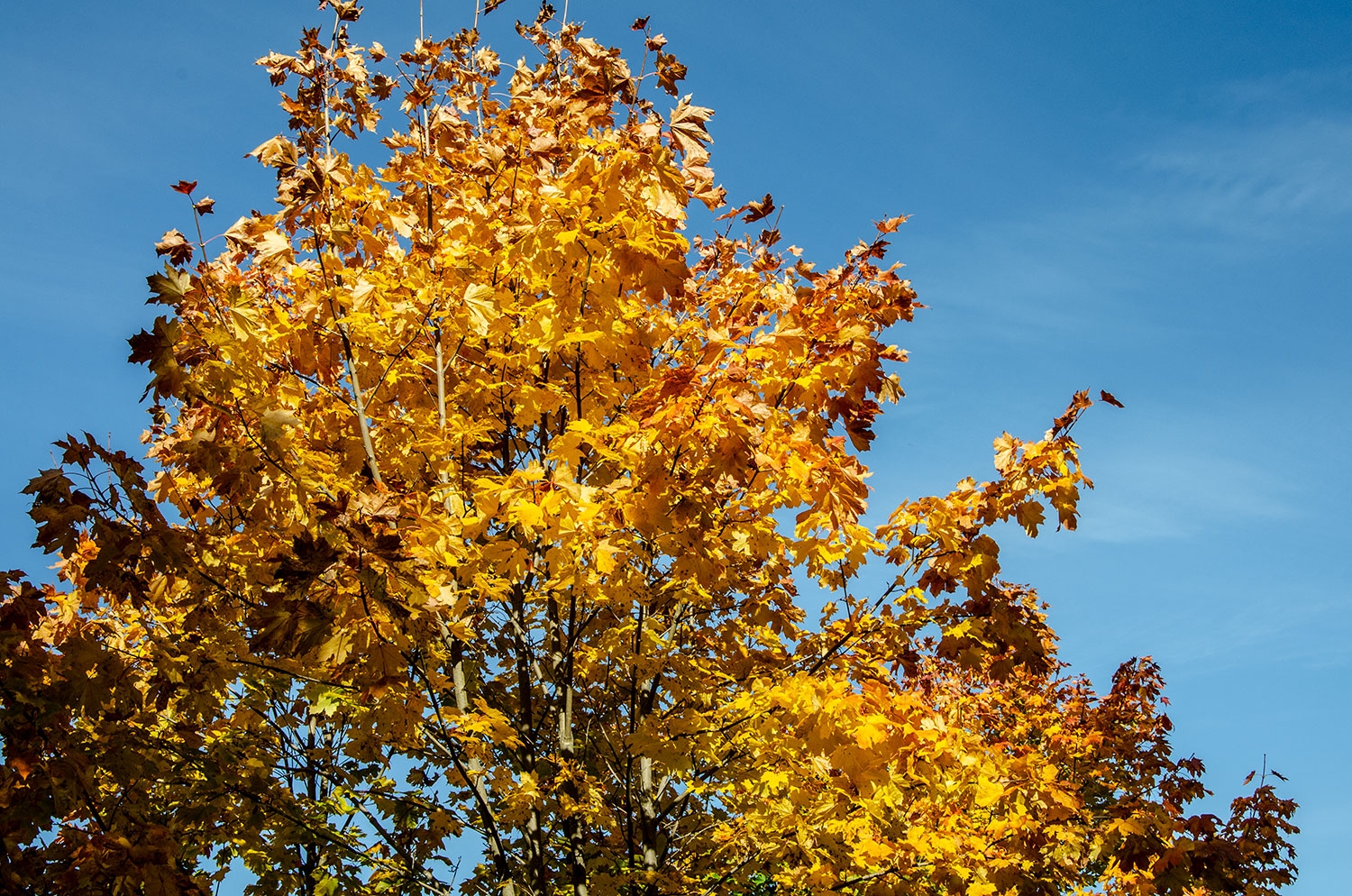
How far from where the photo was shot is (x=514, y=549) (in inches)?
152

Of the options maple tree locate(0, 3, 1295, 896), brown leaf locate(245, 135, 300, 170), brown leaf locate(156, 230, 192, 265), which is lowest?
maple tree locate(0, 3, 1295, 896)

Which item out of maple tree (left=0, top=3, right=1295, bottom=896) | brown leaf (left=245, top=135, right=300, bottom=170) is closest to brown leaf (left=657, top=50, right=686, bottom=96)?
maple tree (left=0, top=3, right=1295, bottom=896)

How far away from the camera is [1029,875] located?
639 centimetres

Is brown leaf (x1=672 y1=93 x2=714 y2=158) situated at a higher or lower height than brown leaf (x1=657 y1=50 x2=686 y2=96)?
lower

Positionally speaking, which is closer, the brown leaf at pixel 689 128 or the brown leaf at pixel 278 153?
the brown leaf at pixel 689 128

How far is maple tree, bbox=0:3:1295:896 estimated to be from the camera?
366 centimetres

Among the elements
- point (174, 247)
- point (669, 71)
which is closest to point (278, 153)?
point (174, 247)

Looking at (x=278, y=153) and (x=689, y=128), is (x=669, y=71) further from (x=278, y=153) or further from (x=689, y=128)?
(x=278, y=153)

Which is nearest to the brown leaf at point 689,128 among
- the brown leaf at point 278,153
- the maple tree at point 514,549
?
the maple tree at point 514,549

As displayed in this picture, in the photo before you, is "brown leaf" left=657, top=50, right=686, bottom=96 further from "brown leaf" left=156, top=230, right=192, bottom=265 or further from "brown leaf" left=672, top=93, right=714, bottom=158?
"brown leaf" left=156, top=230, right=192, bottom=265

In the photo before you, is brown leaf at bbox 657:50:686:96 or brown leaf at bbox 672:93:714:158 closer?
brown leaf at bbox 672:93:714:158

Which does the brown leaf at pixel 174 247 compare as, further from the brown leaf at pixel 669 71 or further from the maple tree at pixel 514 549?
the brown leaf at pixel 669 71

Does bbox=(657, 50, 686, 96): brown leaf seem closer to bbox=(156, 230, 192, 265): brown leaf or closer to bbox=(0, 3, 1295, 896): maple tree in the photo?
bbox=(0, 3, 1295, 896): maple tree

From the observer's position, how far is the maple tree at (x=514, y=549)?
3.66 m
